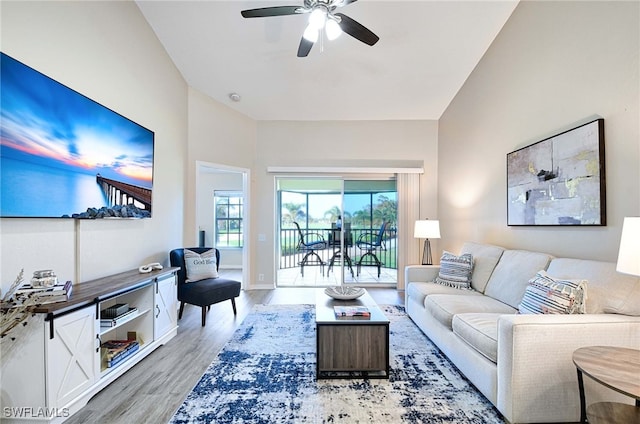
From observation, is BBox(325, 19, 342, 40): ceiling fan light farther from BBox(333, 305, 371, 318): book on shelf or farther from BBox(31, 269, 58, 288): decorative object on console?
BBox(31, 269, 58, 288): decorative object on console

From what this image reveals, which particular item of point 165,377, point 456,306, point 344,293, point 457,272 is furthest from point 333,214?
point 165,377

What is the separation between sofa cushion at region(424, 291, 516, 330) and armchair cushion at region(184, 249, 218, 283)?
103 inches

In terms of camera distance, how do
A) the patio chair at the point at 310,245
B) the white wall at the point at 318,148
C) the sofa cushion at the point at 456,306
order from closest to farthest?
the sofa cushion at the point at 456,306
the white wall at the point at 318,148
the patio chair at the point at 310,245

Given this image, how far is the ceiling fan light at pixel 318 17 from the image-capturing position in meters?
2.41

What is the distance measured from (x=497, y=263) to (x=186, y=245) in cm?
408

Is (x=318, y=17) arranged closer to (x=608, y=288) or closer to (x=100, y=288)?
(x=100, y=288)

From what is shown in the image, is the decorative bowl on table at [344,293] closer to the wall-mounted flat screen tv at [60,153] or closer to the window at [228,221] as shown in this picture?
the wall-mounted flat screen tv at [60,153]

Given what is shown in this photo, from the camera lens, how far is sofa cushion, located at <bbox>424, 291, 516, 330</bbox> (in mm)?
2666

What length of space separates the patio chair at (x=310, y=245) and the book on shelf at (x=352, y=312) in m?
3.49

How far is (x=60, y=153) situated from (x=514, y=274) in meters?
3.96

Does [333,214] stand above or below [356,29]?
below

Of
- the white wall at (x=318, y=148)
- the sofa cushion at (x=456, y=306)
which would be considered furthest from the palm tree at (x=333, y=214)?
the sofa cushion at (x=456, y=306)

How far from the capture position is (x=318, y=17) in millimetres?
2443

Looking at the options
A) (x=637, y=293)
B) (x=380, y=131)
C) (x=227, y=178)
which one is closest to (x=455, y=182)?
(x=380, y=131)
